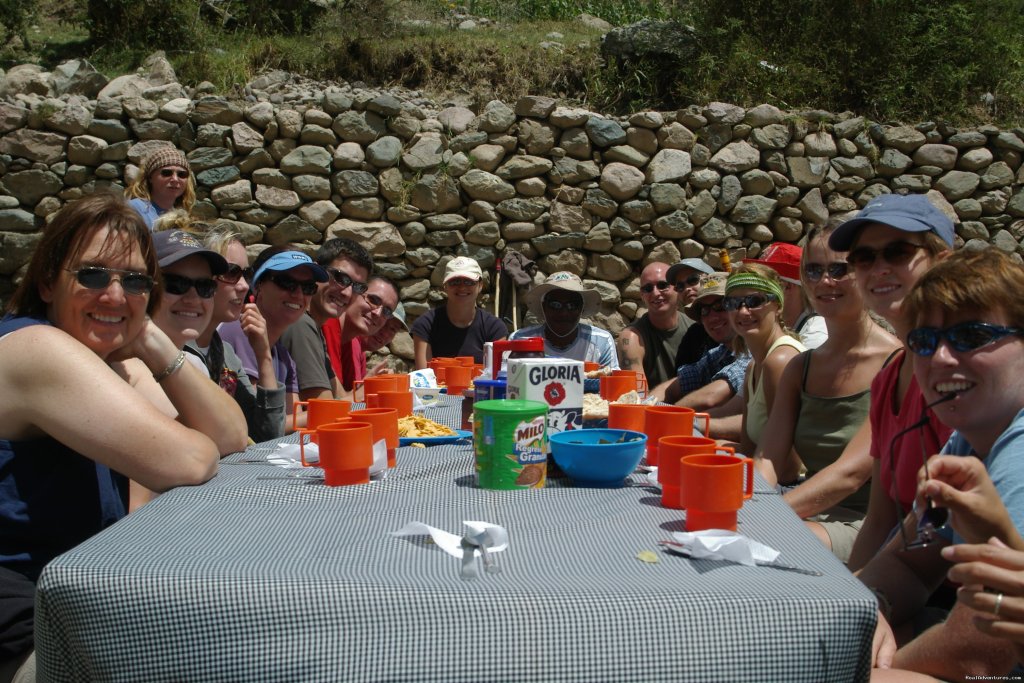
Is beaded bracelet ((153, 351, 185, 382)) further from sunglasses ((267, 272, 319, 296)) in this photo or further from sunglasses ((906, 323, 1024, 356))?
sunglasses ((906, 323, 1024, 356))

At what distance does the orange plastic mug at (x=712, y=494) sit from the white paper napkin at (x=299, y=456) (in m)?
0.74

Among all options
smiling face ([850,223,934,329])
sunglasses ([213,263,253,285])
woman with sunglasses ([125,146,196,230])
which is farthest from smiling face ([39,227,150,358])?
woman with sunglasses ([125,146,196,230])

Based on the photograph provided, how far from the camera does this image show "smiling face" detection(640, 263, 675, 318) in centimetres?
532

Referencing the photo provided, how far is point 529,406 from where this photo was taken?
5.85ft

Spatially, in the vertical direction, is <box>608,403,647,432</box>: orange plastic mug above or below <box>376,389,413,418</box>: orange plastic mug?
above

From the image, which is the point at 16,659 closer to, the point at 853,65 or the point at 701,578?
the point at 701,578

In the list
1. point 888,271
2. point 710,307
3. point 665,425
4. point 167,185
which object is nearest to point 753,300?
point 888,271

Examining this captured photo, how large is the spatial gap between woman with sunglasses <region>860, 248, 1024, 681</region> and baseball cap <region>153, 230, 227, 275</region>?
2.00 meters

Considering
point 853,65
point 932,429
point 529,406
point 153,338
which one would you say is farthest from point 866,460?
point 853,65

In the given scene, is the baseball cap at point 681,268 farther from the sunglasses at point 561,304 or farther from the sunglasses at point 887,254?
the sunglasses at point 887,254

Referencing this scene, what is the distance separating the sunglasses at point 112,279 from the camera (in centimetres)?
195

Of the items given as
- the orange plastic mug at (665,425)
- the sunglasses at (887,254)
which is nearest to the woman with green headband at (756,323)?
the sunglasses at (887,254)

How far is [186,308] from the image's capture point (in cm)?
262

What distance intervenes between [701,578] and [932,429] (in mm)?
1188
